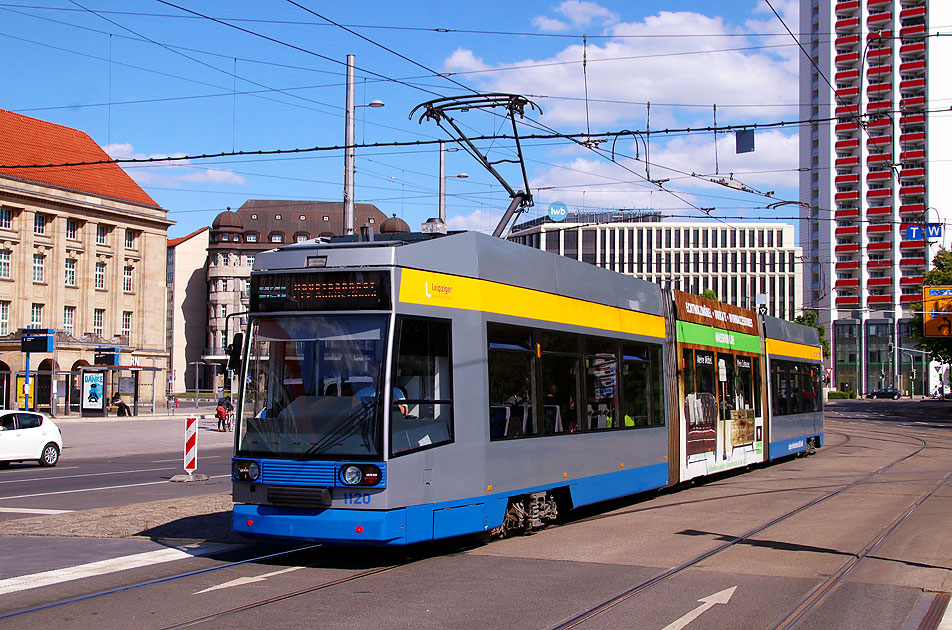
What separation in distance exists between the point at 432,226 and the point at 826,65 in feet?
329

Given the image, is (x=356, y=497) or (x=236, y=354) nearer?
(x=356, y=497)

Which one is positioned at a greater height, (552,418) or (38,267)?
(38,267)

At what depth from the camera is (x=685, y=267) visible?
11906 cm

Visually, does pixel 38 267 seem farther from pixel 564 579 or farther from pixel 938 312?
pixel 564 579

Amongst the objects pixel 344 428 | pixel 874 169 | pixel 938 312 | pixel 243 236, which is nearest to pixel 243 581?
pixel 344 428

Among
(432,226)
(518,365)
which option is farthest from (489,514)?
(432,226)

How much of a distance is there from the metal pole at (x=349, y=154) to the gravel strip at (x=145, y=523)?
622cm

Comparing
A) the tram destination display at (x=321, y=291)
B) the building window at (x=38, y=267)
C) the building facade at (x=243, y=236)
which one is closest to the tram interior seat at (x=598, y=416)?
the tram destination display at (x=321, y=291)

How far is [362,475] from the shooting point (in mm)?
9039

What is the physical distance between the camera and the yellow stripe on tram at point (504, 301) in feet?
31.9

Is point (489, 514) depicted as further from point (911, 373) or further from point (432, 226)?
point (911, 373)

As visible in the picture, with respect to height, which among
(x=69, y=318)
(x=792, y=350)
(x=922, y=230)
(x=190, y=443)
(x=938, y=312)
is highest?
(x=922, y=230)

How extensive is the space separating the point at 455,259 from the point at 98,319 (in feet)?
235

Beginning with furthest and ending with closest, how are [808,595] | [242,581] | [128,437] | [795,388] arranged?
[128,437] → [795,388] → [242,581] → [808,595]
